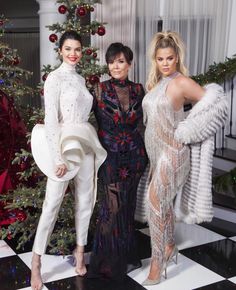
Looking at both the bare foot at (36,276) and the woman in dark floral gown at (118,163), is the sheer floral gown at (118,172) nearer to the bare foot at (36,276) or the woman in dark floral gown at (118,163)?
the woman in dark floral gown at (118,163)

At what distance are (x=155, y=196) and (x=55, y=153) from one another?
688 millimetres

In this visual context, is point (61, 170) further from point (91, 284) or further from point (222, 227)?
point (222, 227)

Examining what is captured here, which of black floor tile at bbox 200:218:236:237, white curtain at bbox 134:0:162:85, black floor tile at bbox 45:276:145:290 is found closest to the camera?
black floor tile at bbox 45:276:145:290

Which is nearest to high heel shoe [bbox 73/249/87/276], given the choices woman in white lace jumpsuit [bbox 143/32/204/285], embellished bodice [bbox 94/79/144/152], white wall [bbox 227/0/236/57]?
woman in white lace jumpsuit [bbox 143/32/204/285]

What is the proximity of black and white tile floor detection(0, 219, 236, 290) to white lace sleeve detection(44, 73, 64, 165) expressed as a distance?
2.79ft

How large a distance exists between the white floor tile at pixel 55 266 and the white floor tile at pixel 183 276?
17.0 inches

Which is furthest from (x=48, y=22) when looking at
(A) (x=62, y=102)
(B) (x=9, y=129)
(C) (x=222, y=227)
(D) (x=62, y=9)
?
(C) (x=222, y=227)

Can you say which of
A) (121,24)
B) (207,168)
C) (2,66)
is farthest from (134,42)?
(207,168)

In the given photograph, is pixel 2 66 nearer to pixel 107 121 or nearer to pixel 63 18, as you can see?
pixel 63 18

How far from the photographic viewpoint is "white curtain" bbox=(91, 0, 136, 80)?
464 centimetres

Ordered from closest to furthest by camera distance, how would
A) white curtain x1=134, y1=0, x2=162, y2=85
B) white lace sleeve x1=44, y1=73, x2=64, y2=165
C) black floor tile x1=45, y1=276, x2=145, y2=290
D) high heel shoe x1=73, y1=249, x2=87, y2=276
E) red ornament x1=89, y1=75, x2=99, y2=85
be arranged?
white lace sleeve x1=44, y1=73, x2=64, y2=165, black floor tile x1=45, y1=276, x2=145, y2=290, high heel shoe x1=73, y1=249, x2=87, y2=276, red ornament x1=89, y1=75, x2=99, y2=85, white curtain x1=134, y1=0, x2=162, y2=85

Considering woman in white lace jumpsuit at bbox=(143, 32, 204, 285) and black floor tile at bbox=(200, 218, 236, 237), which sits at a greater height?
woman in white lace jumpsuit at bbox=(143, 32, 204, 285)

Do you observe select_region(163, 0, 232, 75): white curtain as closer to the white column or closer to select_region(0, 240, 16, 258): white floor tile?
the white column

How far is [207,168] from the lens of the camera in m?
2.79
